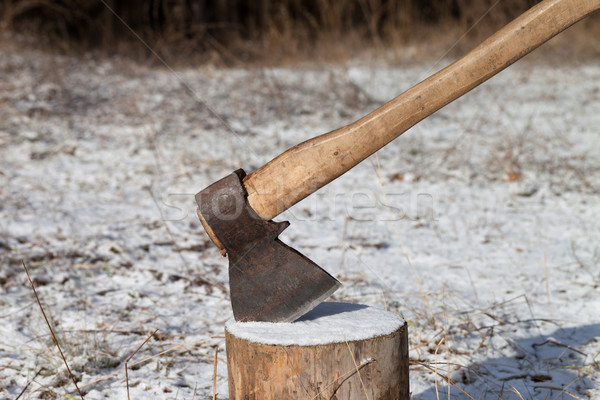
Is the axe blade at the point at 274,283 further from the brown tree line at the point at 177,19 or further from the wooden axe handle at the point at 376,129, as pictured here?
the brown tree line at the point at 177,19

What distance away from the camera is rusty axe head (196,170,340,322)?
1779 mm

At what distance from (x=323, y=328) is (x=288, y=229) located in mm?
2439

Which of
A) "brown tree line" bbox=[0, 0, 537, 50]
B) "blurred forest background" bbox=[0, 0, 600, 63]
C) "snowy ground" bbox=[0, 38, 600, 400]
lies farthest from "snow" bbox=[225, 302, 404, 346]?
"brown tree line" bbox=[0, 0, 537, 50]

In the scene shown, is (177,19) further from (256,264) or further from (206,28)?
(256,264)

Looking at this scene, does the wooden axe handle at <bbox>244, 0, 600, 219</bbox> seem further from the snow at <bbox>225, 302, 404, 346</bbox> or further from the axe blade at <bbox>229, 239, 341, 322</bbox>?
the snow at <bbox>225, 302, 404, 346</bbox>

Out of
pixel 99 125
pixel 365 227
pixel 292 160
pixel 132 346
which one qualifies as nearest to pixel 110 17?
pixel 99 125

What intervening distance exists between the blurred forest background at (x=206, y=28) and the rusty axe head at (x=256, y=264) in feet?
23.2

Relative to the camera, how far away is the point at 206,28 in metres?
11.2

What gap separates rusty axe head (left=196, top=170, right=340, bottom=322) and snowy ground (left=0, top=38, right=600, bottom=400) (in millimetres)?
495

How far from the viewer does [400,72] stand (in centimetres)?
879

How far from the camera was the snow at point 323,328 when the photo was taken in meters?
1.65

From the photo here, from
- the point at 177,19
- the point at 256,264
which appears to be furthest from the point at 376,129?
the point at 177,19

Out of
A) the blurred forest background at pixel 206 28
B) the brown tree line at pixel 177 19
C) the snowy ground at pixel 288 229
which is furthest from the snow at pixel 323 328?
the brown tree line at pixel 177 19

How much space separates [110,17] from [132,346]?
9.58 m
